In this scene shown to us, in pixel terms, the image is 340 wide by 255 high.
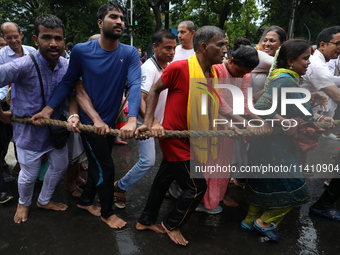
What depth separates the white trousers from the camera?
2641mm

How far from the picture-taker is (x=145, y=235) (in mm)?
2498

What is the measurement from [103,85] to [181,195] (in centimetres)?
118

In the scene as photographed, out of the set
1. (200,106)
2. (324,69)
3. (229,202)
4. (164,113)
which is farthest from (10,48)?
(324,69)

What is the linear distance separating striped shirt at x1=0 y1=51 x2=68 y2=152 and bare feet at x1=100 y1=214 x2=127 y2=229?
0.90m

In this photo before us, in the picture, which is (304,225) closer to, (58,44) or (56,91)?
(56,91)

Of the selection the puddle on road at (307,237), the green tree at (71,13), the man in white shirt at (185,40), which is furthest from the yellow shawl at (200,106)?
the green tree at (71,13)

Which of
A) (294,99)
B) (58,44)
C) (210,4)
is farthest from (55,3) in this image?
(294,99)

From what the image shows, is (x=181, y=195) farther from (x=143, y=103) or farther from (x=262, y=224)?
(x=143, y=103)

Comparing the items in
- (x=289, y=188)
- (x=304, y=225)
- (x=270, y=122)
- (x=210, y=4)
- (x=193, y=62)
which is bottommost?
(x=304, y=225)

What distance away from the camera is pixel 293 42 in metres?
2.32

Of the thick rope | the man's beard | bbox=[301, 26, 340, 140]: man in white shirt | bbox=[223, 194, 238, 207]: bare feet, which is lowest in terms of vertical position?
bbox=[223, 194, 238, 207]: bare feet

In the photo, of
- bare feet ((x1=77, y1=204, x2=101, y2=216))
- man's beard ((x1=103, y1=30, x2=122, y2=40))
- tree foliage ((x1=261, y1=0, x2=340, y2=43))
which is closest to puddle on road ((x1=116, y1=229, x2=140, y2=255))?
bare feet ((x1=77, y1=204, x2=101, y2=216))

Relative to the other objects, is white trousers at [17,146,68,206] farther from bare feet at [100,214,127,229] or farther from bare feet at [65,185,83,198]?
bare feet at [100,214,127,229]

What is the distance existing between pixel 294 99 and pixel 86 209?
88.0 inches
